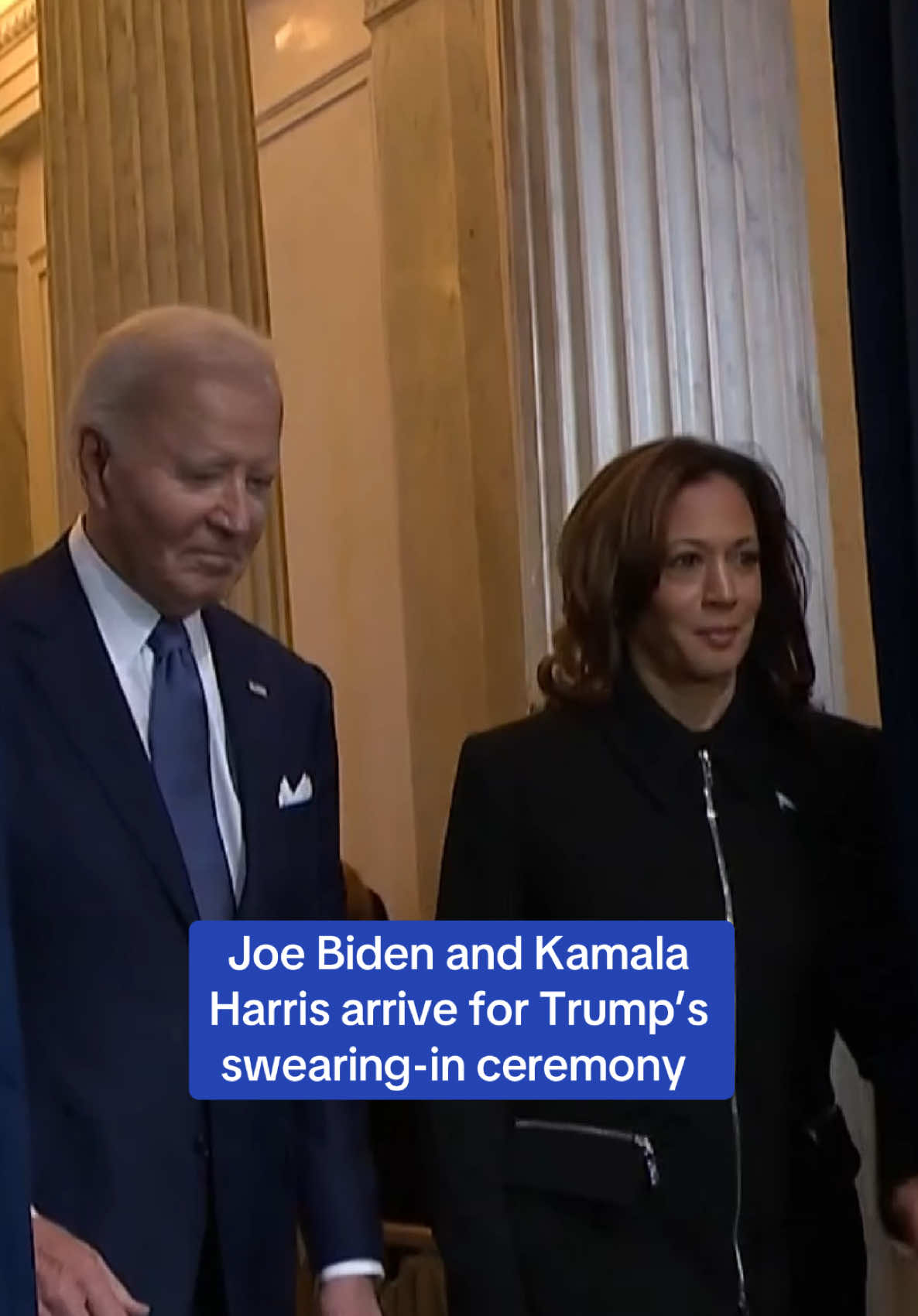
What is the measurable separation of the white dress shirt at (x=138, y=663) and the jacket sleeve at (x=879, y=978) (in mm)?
591

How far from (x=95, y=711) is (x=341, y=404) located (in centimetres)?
315

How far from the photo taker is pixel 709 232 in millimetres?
3061

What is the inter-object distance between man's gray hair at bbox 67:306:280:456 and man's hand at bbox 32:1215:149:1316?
81 centimetres

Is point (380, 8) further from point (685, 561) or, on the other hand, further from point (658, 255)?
point (685, 561)

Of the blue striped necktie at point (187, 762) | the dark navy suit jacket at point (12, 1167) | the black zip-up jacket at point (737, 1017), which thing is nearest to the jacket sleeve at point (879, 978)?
the black zip-up jacket at point (737, 1017)

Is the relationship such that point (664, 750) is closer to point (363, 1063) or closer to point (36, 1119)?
point (363, 1063)

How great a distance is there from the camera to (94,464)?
216cm

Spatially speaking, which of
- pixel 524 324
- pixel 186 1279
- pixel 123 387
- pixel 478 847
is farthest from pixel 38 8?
pixel 186 1279

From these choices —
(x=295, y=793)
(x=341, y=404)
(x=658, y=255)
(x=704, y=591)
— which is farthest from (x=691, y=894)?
(x=341, y=404)

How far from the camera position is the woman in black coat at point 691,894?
83.0 inches

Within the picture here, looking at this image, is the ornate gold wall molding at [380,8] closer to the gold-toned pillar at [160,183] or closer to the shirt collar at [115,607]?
the gold-toned pillar at [160,183]

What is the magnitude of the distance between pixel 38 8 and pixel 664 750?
3051 mm
